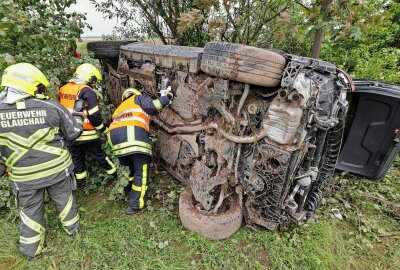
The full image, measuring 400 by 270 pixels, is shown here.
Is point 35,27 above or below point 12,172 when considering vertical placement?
above

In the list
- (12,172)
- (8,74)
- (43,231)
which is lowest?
(43,231)

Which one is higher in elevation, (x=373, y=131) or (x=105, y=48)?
(x=105, y=48)

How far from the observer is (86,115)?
335 cm

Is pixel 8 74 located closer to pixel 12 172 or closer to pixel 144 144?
pixel 12 172

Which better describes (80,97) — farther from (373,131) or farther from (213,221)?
(373,131)

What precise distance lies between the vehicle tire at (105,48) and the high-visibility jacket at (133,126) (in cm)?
166

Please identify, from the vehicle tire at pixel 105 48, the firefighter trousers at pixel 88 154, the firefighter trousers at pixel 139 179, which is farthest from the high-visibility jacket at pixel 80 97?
the vehicle tire at pixel 105 48

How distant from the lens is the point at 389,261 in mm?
2684

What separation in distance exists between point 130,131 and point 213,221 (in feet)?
4.64

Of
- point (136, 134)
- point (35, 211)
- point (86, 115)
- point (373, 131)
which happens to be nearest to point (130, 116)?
point (136, 134)

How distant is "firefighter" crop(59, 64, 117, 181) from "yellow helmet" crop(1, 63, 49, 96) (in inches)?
35.3

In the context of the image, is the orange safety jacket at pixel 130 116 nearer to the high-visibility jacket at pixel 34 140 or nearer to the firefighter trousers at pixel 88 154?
the high-visibility jacket at pixel 34 140

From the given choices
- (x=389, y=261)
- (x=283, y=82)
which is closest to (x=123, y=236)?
(x=283, y=82)

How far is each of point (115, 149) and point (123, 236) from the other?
1016 millimetres
